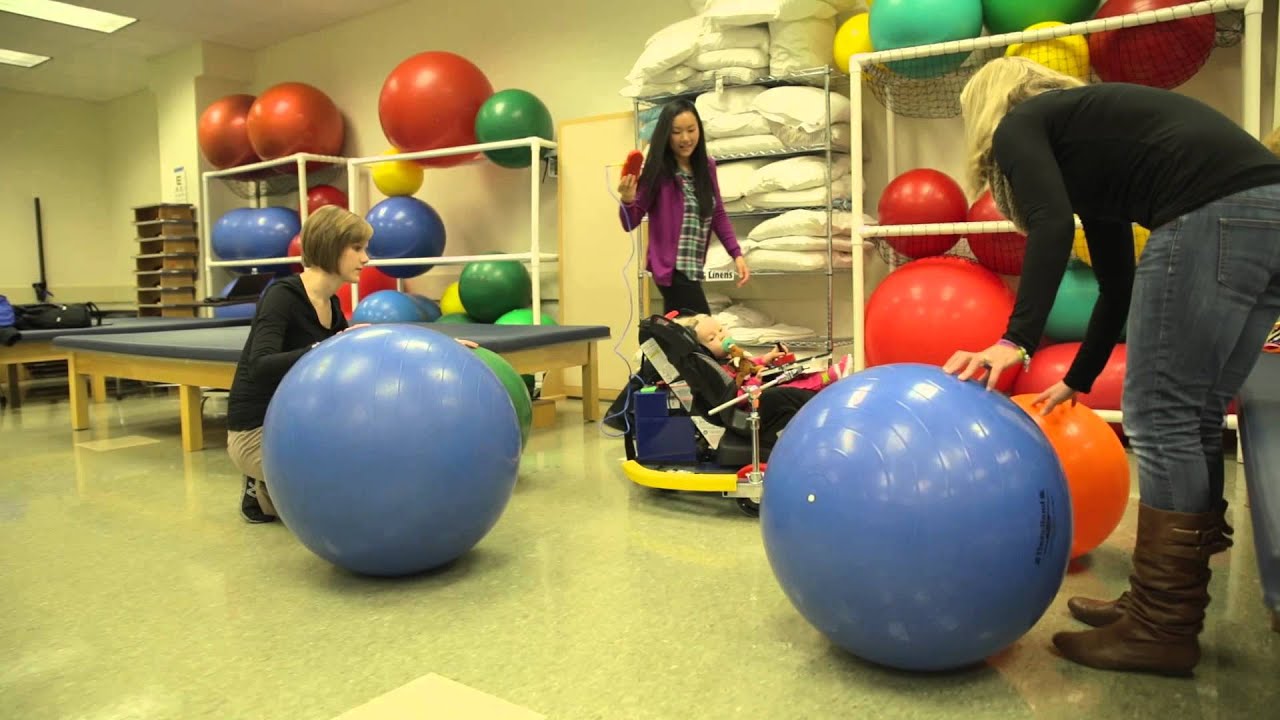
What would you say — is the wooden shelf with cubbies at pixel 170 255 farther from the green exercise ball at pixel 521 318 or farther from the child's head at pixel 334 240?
the child's head at pixel 334 240

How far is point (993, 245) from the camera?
4152mm

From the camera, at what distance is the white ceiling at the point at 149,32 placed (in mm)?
7336

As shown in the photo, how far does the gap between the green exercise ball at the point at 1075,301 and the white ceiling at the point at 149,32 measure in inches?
224

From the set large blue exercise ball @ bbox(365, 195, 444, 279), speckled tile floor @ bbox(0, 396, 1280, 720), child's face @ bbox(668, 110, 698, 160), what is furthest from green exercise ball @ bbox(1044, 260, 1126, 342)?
large blue exercise ball @ bbox(365, 195, 444, 279)

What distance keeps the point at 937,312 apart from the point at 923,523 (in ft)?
8.37

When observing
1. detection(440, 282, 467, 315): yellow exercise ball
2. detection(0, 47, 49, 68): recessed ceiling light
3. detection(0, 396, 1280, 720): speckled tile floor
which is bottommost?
detection(0, 396, 1280, 720): speckled tile floor

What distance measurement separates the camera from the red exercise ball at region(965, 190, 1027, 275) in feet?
13.2

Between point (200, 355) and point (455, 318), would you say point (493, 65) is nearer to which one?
point (455, 318)

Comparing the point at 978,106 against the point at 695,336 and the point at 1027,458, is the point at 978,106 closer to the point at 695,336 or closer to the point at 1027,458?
the point at 1027,458

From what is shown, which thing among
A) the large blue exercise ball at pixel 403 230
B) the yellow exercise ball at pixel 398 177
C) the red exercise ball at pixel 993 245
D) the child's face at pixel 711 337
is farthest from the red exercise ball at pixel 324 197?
the red exercise ball at pixel 993 245

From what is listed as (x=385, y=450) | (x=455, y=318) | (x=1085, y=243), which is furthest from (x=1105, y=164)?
(x=455, y=318)

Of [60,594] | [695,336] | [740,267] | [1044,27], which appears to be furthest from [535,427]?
[1044,27]

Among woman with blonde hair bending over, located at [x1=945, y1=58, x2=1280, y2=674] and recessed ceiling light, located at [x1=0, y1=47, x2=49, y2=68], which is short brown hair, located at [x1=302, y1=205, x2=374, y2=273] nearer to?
woman with blonde hair bending over, located at [x1=945, y1=58, x2=1280, y2=674]

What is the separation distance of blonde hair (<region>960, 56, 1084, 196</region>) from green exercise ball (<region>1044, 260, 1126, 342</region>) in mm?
2284
